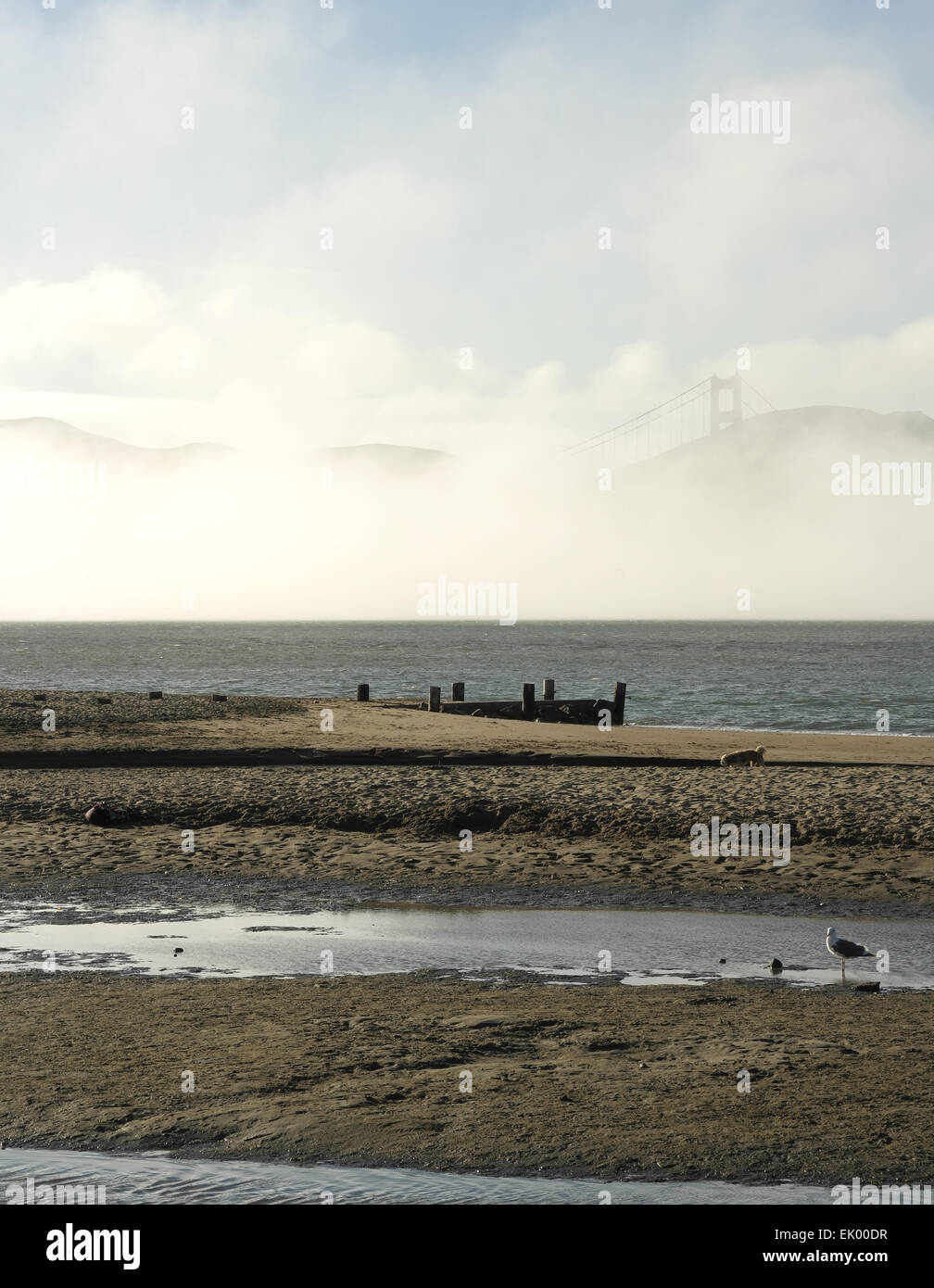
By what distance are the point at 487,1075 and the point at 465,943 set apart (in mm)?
4639

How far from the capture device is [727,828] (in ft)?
63.0

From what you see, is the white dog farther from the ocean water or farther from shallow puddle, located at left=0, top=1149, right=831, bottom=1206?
the ocean water

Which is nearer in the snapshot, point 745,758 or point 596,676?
point 745,758

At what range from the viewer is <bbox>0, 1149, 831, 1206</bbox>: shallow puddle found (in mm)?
6699

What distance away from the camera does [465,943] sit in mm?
13258

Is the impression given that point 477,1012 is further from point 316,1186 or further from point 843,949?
point 843,949

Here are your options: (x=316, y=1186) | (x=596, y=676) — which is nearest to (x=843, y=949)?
(x=316, y=1186)

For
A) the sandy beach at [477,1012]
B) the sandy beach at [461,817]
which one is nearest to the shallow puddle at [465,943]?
the sandy beach at [477,1012]

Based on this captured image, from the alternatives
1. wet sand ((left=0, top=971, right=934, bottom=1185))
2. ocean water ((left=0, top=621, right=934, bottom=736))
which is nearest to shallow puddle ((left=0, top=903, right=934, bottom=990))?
wet sand ((left=0, top=971, right=934, bottom=1185))

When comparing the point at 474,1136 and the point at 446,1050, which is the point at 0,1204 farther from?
the point at 446,1050

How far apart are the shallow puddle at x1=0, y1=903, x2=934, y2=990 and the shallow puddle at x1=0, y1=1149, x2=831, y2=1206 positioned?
4.63m

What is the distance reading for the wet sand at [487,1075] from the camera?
736 centimetres

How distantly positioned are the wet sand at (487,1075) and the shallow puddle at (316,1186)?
6.5 inches
